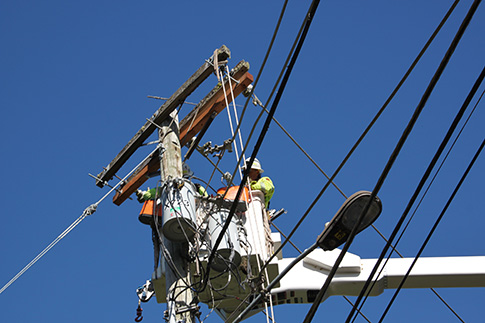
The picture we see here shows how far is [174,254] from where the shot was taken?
8.46 m

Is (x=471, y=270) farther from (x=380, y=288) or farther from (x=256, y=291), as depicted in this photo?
(x=256, y=291)

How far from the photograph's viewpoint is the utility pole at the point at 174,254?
7.73 meters

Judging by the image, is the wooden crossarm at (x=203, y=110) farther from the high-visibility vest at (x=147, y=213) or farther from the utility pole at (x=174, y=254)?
the high-visibility vest at (x=147, y=213)

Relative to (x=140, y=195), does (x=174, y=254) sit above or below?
below

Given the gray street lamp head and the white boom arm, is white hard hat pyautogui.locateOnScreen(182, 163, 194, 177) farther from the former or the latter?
the gray street lamp head

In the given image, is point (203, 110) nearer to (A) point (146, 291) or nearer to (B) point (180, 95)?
(B) point (180, 95)

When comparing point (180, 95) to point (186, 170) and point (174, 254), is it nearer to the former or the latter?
A: point (186, 170)

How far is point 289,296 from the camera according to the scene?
11023 mm

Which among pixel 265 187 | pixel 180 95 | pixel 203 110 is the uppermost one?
pixel 203 110

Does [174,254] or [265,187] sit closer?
[174,254]

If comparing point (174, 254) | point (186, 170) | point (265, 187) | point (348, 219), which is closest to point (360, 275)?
point (265, 187)

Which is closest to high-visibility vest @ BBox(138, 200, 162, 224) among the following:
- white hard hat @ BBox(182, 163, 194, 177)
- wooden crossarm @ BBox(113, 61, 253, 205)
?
white hard hat @ BBox(182, 163, 194, 177)

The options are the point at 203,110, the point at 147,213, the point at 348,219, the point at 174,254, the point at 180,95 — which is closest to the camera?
the point at 348,219

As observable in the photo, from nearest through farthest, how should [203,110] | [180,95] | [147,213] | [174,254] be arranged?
1. [174,254]
2. [147,213]
3. [180,95]
4. [203,110]
